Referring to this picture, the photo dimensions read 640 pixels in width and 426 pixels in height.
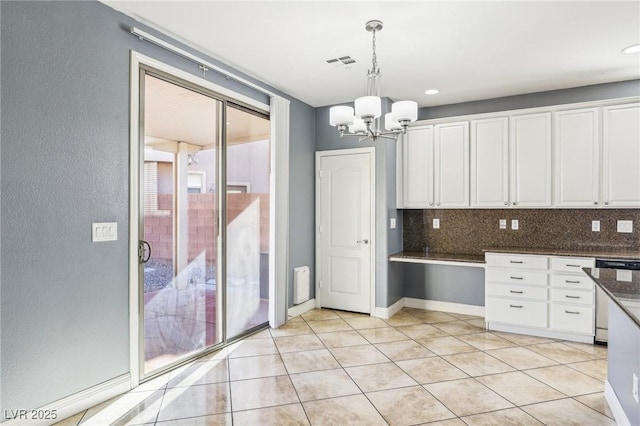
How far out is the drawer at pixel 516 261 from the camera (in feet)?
12.6

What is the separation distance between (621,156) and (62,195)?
16.0 feet

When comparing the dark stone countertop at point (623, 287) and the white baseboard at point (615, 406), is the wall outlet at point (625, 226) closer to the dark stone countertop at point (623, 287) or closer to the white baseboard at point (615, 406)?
the dark stone countertop at point (623, 287)

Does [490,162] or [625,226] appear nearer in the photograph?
[625,226]

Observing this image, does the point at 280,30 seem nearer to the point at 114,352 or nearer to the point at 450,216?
the point at 114,352

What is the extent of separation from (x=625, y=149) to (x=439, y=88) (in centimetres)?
194

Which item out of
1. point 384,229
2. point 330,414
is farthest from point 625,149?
point 330,414

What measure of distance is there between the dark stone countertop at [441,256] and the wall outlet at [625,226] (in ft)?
4.65

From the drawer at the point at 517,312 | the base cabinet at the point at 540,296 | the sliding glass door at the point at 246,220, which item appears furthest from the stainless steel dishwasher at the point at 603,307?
the sliding glass door at the point at 246,220

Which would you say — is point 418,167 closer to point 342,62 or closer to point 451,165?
point 451,165

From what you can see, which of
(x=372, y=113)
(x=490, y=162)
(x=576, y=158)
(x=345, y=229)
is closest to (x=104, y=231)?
(x=372, y=113)

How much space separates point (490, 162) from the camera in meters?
4.35

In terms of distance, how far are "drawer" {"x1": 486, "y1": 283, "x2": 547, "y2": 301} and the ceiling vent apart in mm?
2777

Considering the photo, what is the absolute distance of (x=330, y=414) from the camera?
2.41 m

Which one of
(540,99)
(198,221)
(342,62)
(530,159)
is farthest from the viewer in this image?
(540,99)
